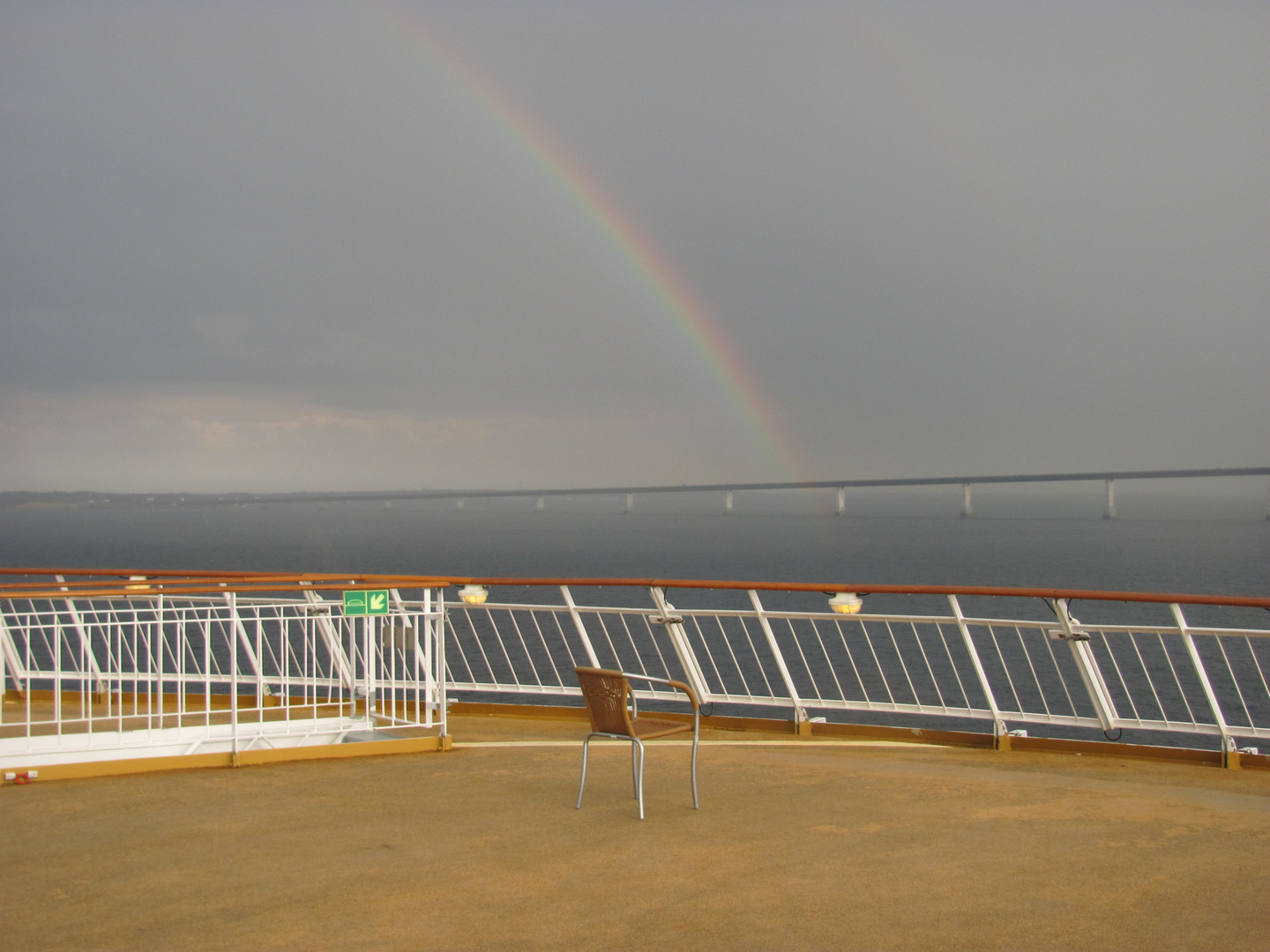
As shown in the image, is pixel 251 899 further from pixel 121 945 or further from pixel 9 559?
pixel 9 559

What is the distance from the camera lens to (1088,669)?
7625 millimetres

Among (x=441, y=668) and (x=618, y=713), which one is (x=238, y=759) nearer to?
(x=441, y=668)

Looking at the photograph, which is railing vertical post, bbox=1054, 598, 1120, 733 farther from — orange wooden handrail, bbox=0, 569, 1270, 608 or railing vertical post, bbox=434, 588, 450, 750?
railing vertical post, bbox=434, 588, 450, 750

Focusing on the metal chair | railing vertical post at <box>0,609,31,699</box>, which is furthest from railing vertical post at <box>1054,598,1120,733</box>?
railing vertical post at <box>0,609,31,699</box>

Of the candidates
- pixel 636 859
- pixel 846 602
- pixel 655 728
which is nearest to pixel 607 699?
pixel 655 728

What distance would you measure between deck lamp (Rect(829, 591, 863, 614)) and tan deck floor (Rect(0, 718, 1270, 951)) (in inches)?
60.2

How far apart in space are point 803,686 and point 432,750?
2148 centimetres

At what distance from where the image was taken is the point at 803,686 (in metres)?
27.6

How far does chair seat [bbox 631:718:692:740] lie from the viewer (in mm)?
5250

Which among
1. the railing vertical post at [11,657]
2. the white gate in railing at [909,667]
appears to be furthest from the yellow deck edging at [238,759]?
the white gate in railing at [909,667]

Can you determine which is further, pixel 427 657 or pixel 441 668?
pixel 427 657

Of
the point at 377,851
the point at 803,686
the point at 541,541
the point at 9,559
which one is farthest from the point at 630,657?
the point at 541,541

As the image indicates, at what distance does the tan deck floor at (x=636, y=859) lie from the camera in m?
3.69

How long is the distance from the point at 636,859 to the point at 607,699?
88 centimetres
